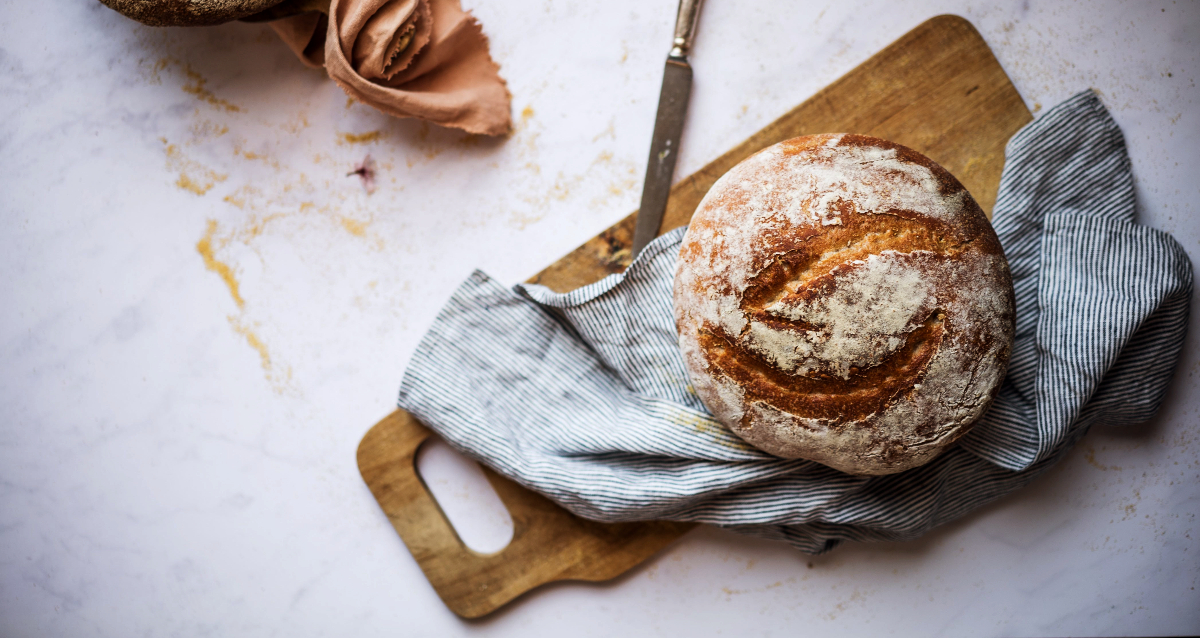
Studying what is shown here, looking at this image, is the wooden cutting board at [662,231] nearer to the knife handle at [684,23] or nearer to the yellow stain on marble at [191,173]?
the knife handle at [684,23]

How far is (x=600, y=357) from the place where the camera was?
153 centimetres

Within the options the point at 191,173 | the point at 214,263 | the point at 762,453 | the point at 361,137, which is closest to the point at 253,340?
the point at 214,263

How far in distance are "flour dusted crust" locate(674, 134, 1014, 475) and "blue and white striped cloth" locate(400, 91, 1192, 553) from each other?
Result: 8.1 inches

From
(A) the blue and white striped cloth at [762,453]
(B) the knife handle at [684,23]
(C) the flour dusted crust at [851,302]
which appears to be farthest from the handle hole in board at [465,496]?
(B) the knife handle at [684,23]

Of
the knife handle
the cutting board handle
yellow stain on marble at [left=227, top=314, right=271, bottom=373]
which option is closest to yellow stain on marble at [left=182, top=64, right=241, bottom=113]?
yellow stain on marble at [left=227, top=314, right=271, bottom=373]

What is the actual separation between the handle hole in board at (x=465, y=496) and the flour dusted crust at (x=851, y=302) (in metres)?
0.76

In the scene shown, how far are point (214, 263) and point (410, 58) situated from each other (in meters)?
0.77

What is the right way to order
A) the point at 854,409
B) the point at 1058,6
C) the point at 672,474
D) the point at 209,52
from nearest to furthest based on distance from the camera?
the point at 854,409 < the point at 672,474 < the point at 1058,6 < the point at 209,52

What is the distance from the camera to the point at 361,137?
5.39 feet

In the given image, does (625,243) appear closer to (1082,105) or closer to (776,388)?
(776,388)

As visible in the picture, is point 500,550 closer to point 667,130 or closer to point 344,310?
point 344,310

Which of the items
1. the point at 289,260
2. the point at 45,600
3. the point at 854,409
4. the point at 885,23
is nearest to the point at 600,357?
the point at 854,409

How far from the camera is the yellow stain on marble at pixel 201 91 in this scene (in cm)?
165

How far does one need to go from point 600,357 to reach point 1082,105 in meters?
1.26
